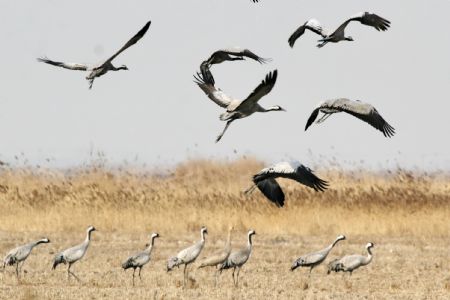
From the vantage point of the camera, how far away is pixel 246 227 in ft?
71.8

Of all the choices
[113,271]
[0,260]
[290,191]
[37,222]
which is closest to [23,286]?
[113,271]

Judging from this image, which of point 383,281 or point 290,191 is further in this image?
point 290,191

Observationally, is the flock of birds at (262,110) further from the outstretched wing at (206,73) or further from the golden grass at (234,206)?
the golden grass at (234,206)

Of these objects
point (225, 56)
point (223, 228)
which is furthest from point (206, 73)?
point (223, 228)

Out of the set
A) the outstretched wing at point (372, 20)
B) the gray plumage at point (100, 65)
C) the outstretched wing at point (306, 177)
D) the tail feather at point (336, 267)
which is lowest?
the tail feather at point (336, 267)

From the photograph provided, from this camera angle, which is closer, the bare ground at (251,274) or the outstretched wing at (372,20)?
the bare ground at (251,274)

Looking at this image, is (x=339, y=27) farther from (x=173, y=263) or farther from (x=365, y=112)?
(x=173, y=263)

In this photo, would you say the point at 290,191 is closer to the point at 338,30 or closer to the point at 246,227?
the point at 246,227

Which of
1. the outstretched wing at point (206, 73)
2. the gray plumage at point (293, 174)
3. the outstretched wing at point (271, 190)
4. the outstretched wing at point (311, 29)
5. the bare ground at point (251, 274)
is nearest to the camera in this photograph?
the gray plumage at point (293, 174)

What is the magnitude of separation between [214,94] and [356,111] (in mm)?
1690

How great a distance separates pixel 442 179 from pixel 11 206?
8.68 meters

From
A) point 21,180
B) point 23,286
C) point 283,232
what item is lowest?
point 23,286

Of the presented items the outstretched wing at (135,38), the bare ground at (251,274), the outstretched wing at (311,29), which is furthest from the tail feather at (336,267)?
the outstretched wing at (135,38)

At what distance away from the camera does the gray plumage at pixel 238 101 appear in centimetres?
1220
